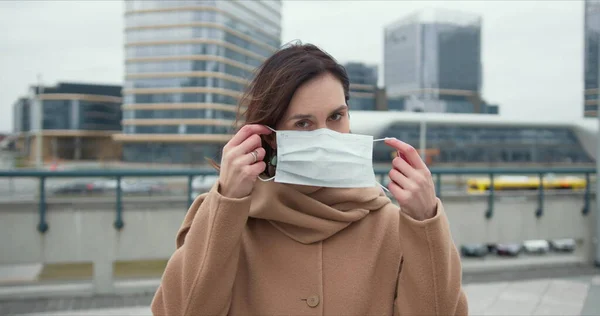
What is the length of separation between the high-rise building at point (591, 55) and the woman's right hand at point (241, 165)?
6.89 metres

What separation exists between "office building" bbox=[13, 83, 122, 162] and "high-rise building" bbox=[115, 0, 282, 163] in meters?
9.97

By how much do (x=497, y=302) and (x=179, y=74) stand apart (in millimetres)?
33918

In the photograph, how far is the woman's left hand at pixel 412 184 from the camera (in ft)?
3.51

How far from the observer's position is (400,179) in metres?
1.08

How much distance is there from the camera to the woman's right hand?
1146 millimetres

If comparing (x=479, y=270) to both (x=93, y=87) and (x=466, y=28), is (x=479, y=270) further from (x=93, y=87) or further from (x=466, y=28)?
(x=93, y=87)

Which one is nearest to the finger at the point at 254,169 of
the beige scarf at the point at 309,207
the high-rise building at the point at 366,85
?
the beige scarf at the point at 309,207

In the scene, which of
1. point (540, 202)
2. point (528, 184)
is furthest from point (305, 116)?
point (528, 184)

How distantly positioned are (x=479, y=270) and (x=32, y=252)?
5277mm

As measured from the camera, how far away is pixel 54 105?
5341 centimetres

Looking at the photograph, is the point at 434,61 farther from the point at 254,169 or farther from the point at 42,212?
the point at 254,169

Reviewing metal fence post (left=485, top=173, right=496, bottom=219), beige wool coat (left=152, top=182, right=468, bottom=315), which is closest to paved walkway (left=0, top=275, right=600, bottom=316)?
metal fence post (left=485, top=173, right=496, bottom=219)

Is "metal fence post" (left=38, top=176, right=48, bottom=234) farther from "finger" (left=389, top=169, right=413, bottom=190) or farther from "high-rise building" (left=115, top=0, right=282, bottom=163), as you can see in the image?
"high-rise building" (left=115, top=0, right=282, bottom=163)

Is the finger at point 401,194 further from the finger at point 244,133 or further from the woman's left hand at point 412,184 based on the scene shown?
the finger at point 244,133
